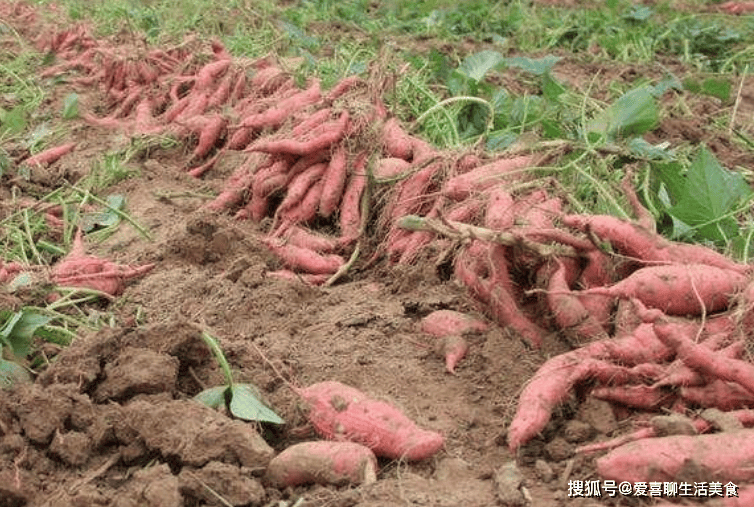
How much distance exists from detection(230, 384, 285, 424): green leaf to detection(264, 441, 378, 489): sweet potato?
0.51 feet

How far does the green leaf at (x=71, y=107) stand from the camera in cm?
599

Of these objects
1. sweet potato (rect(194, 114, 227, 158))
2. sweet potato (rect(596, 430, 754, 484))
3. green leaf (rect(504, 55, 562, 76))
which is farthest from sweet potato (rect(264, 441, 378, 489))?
green leaf (rect(504, 55, 562, 76))

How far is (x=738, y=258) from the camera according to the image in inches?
119

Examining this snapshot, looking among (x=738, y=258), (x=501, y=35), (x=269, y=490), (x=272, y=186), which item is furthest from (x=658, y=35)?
(x=269, y=490)

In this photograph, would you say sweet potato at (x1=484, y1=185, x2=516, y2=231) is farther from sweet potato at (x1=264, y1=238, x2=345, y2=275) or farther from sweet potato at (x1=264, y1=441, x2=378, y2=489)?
sweet potato at (x1=264, y1=441, x2=378, y2=489)

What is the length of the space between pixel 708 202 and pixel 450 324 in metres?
0.87

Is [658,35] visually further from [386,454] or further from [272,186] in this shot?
[386,454]

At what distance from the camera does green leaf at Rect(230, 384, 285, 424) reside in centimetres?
248

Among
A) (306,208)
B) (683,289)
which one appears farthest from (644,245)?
(306,208)

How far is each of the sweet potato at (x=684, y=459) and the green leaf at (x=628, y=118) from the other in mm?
1673

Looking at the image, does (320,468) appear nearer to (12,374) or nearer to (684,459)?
(684,459)

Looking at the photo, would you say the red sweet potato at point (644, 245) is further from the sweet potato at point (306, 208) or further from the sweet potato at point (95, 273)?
the sweet potato at point (95, 273)

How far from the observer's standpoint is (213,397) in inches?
101

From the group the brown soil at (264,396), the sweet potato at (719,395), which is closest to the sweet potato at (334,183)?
the brown soil at (264,396)
